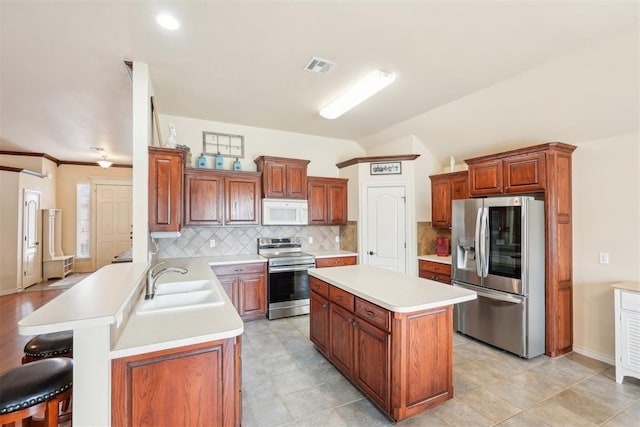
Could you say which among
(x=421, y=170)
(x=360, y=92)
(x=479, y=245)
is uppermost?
(x=360, y=92)

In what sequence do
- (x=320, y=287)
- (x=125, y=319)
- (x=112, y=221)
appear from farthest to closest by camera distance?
(x=112, y=221) < (x=320, y=287) < (x=125, y=319)

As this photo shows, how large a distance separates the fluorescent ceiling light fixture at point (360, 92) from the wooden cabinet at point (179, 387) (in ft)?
9.13

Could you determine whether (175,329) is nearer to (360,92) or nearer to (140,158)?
(140,158)

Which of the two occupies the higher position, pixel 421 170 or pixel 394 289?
pixel 421 170

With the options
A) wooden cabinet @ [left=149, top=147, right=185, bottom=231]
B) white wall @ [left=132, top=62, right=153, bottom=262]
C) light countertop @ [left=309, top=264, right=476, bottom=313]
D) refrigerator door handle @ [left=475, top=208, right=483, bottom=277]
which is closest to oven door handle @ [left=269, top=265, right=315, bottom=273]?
light countertop @ [left=309, top=264, right=476, bottom=313]

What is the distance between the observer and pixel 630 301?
260 centimetres

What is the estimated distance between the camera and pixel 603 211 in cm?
311

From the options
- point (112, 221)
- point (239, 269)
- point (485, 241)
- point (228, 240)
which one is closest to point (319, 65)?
point (485, 241)

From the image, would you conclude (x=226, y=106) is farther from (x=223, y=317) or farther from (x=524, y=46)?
(x=524, y=46)

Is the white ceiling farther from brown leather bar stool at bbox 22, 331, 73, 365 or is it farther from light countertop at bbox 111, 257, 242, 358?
brown leather bar stool at bbox 22, 331, 73, 365

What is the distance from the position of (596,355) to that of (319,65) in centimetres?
421

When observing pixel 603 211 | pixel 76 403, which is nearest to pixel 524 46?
pixel 603 211

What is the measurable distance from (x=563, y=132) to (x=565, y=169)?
1.38 feet

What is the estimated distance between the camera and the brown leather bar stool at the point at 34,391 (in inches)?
51.4
